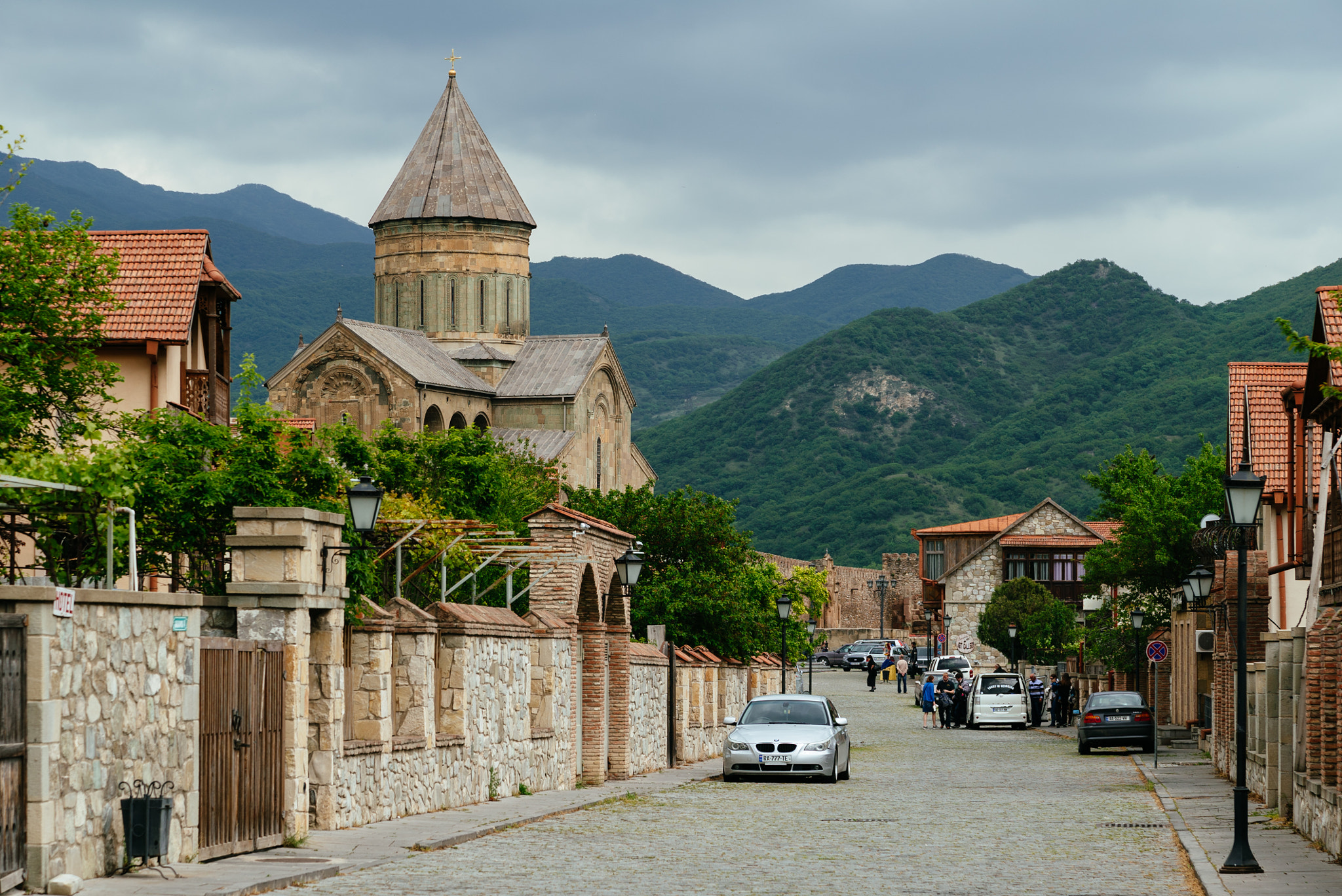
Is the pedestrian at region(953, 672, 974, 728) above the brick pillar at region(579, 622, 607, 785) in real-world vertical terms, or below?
below

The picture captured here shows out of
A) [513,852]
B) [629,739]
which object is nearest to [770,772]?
[629,739]

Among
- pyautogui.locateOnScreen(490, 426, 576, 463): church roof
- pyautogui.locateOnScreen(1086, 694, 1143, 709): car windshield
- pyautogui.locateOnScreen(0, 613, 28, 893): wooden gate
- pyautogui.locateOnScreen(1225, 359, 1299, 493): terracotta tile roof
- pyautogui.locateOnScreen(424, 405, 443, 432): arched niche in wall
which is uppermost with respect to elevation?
pyautogui.locateOnScreen(424, 405, 443, 432): arched niche in wall

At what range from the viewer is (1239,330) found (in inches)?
5241

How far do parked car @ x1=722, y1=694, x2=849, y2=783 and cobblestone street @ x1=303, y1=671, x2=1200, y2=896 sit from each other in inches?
13.4

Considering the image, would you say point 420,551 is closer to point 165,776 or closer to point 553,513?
point 553,513

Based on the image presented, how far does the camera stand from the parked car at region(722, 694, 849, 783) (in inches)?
957

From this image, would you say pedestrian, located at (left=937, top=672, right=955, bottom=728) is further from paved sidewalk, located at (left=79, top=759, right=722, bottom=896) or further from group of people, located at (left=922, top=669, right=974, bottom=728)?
paved sidewalk, located at (left=79, top=759, right=722, bottom=896)

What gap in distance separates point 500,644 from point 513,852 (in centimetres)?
585

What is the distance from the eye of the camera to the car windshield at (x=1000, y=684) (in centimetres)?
4578

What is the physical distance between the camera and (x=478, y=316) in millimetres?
69812

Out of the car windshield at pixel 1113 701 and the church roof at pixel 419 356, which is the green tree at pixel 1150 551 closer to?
the car windshield at pixel 1113 701

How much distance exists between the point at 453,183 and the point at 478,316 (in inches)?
225

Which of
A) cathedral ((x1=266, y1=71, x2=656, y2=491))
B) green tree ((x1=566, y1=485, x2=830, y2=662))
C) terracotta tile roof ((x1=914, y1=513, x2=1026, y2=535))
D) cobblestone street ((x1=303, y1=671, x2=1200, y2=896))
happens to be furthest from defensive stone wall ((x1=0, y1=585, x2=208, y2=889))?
terracotta tile roof ((x1=914, y1=513, x2=1026, y2=535))

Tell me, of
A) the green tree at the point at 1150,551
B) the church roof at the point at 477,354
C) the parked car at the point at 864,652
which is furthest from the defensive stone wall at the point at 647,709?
the parked car at the point at 864,652
